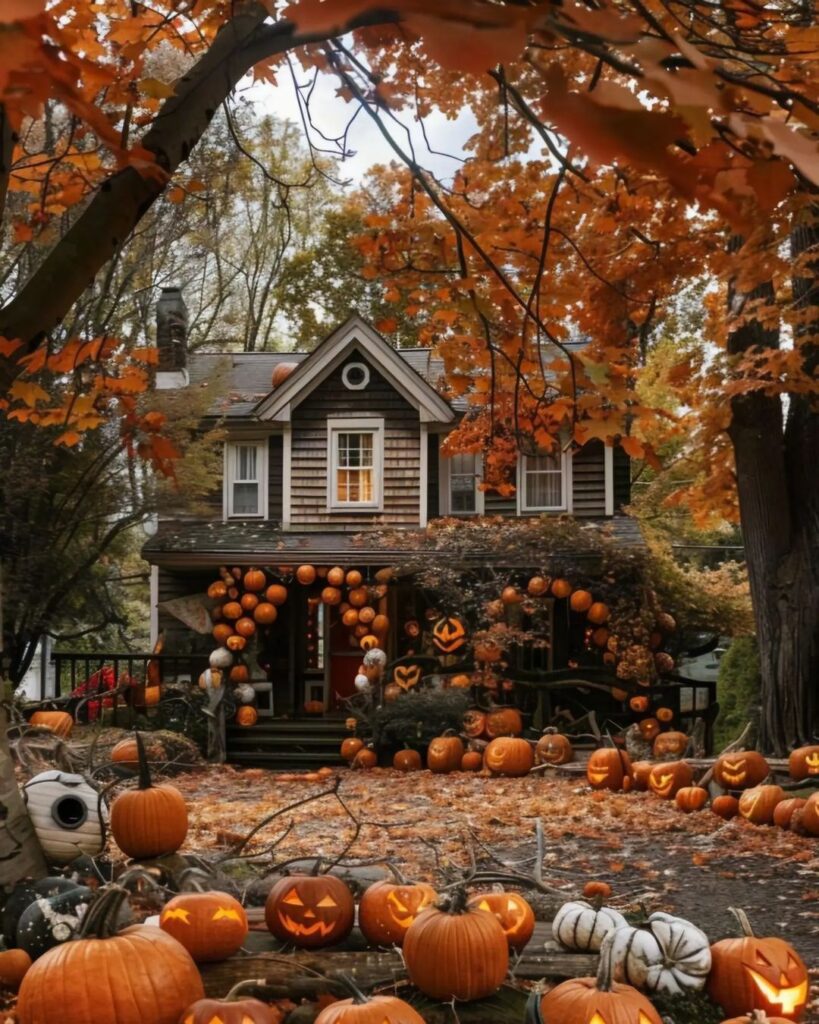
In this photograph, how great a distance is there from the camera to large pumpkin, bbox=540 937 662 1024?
2902mm

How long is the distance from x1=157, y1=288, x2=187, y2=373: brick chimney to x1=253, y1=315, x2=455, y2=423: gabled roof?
106 inches

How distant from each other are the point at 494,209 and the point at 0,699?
3540mm

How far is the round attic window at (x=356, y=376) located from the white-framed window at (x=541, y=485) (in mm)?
2930

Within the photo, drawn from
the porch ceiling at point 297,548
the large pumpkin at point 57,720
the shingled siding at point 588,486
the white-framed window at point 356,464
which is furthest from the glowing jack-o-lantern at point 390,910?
the shingled siding at point 588,486

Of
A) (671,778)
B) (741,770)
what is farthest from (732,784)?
(671,778)

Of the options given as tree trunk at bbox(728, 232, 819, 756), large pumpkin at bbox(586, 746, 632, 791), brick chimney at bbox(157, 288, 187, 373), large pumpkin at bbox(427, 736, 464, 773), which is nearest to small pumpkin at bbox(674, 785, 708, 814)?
large pumpkin at bbox(586, 746, 632, 791)

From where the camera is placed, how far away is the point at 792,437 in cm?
1045

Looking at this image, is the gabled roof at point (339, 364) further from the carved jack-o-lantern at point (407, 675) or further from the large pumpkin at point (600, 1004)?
the large pumpkin at point (600, 1004)

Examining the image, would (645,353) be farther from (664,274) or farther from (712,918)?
(712,918)

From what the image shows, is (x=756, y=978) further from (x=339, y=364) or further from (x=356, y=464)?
(x=339, y=364)

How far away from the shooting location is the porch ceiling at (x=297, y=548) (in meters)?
14.4

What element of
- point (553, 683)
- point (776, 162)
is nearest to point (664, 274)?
point (776, 162)

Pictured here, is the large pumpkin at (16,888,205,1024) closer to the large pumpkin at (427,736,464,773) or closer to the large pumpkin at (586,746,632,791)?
the large pumpkin at (586,746,632,791)

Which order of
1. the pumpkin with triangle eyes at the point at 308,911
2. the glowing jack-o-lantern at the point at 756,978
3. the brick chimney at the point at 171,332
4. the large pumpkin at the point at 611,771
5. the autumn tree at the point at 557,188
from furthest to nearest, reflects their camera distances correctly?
the brick chimney at the point at 171,332 < the large pumpkin at the point at 611,771 < the pumpkin with triangle eyes at the point at 308,911 < the glowing jack-o-lantern at the point at 756,978 < the autumn tree at the point at 557,188
